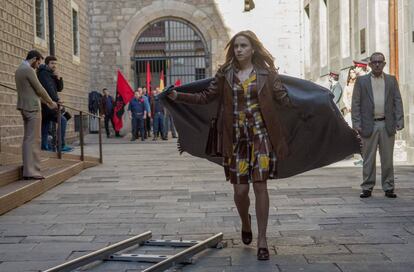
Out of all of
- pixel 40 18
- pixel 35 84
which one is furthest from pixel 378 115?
pixel 40 18

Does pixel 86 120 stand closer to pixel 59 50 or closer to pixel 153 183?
pixel 59 50

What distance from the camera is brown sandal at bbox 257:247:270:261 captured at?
201 inches

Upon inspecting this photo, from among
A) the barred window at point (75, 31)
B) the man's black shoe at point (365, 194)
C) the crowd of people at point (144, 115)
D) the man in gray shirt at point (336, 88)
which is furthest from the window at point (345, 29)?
the man's black shoe at point (365, 194)

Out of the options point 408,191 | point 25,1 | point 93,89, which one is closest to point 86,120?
point 93,89

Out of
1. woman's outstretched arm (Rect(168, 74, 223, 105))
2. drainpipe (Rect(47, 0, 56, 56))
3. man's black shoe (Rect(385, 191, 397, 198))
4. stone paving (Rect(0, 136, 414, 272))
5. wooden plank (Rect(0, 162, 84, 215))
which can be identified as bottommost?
stone paving (Rect(0, 136, 414, 272))

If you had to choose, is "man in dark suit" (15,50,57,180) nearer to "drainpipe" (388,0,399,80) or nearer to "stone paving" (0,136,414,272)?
"stone paving" (0,136,414,272)

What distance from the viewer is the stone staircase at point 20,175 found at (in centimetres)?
829

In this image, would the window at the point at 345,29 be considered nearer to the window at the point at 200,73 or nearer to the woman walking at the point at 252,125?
the window at the point at 200,73

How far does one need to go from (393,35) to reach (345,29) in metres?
4.23

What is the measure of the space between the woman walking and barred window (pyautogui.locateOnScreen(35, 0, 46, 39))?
538 inches

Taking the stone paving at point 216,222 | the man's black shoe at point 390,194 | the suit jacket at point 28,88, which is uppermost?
the suit jacket at point 28,88

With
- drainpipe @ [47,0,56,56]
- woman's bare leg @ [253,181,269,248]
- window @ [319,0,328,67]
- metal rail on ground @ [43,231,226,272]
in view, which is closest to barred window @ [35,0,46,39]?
drainpipe @ [47,0,56,56]

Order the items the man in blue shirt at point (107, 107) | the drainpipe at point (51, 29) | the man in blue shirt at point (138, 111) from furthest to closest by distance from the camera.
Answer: the man in blue shirt at point (107, 107), the man in blue shirt at point (138, 111), the drainpipe at point (51, 29)

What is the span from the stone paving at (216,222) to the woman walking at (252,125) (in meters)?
0.51
